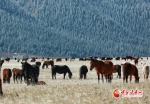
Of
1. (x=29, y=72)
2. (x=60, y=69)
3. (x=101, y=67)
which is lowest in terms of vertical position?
(x=60, y=69)

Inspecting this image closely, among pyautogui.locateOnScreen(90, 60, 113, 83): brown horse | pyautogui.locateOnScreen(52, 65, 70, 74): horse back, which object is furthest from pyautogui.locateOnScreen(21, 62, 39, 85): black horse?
pyautogui.locateOnScreen(52, 65, 70, 74): horse back

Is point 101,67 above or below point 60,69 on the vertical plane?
above

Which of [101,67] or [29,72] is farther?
[29,72]

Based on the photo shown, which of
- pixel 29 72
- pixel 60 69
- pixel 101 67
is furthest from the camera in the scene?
pixel 60 69

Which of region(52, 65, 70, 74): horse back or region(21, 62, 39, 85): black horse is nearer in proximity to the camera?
region(21, 62, 39, 85): black horse

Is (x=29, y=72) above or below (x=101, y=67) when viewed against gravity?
below

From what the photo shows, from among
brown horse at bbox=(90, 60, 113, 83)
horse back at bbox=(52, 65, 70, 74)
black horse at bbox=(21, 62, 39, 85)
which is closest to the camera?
brown horse at bbox=(90, 60, 113, 83)

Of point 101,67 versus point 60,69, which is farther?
point 60,69

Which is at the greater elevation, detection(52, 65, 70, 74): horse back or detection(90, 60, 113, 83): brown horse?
detection(90, 60, 113, 83): brown horse

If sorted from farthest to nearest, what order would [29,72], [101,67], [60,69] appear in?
1. [60,69]
2. [29,72]
3. [101,67]

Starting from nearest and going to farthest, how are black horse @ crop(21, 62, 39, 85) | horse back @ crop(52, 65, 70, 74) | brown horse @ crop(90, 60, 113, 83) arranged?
brown horse @ crop(90, 60, 113, 83), black horse @ crop(21, 62, 39, 85), horse back @ crop(52, 65, 70, 74)

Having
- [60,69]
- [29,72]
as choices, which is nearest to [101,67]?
[29,72]

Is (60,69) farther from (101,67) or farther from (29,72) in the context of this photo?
(101,67)

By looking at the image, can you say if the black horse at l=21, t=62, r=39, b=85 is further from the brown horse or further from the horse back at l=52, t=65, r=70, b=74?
the horse back at l=52, t=65, r=70, b=74
